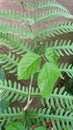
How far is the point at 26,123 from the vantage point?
127cm

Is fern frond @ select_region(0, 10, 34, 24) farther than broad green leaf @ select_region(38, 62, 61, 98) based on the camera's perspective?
Yes

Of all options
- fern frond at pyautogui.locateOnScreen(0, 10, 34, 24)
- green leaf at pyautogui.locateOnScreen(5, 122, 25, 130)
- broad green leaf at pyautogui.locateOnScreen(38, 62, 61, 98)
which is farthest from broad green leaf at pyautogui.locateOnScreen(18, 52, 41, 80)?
fern frond at pyautogui.locateOnScreen(0, 10, 34, 24)

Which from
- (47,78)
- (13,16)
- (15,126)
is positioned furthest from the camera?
(13,16)

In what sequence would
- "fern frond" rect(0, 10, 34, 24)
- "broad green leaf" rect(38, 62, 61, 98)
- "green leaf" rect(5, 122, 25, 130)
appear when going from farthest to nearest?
"fern frond" rect(0, 10, 34, 24) < "green leaf" rect(5, 122, 25, 130) < "broad green leaf" rect(38, 62, 61, 98)

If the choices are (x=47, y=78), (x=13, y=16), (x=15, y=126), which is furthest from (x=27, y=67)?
(x=13, y=16)

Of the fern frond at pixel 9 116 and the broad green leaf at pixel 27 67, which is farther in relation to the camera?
the fern frond at pixel 9 116

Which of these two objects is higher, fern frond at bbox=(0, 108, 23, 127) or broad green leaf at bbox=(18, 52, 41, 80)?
broad green leaf at bbox=(18, 52, 41, 80)

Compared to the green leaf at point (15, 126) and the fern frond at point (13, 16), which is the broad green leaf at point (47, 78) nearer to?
the green leaf at point (15, 126)

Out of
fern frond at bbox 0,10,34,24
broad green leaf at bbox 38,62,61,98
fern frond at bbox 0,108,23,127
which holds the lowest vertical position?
fern frond at bbox 0,108,23,127

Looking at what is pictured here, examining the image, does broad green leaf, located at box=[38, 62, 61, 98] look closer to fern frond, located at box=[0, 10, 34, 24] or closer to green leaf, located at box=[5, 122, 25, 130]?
green leaf, located at box=[5, 122, 25, 130]

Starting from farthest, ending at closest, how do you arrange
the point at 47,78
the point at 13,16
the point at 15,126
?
the point at 13,16
the point at 15,126
the point at 47,78

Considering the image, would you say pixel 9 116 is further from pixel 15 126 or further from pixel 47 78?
pixel 47 78

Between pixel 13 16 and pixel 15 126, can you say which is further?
pixel 13 16

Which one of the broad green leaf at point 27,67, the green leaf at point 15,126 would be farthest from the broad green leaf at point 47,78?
the green leaf at point 15,126
